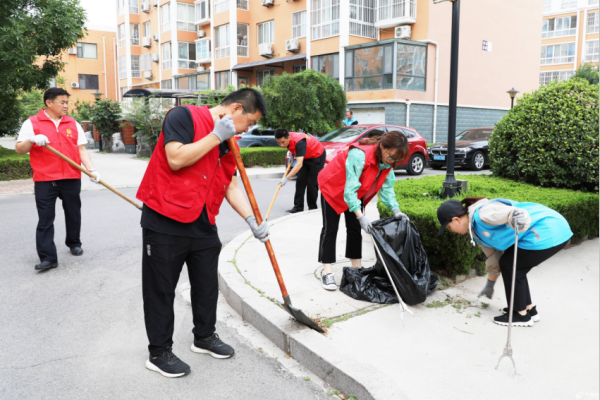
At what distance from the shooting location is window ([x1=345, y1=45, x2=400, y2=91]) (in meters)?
22.2

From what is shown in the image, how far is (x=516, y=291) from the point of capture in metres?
3.56

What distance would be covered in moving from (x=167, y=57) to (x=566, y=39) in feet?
120

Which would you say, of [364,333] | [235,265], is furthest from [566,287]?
[235,265]

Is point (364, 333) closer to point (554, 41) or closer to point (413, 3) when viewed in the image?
point (413, 3)

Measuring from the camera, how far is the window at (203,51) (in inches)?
1329

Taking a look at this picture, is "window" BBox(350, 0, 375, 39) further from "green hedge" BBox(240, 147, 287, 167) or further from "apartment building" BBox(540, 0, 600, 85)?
"apartment building" BBox(540, 0, 600, 85)

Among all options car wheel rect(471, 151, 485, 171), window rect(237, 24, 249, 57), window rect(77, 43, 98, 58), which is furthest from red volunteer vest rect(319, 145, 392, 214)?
window rect(77, 43, 98, 58)

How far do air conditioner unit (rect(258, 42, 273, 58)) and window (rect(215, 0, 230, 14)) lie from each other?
14.1 feet

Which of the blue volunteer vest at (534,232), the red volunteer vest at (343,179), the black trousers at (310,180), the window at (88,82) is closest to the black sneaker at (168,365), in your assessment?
the red volunteer vest at (343,179)

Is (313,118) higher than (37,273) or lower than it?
higher

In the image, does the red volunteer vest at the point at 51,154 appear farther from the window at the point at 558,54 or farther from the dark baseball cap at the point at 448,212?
the window at the point at 558,54

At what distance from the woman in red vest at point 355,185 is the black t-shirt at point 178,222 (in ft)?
4.35

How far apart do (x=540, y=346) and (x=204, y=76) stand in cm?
3391

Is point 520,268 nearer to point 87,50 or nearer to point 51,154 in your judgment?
point 51,154
